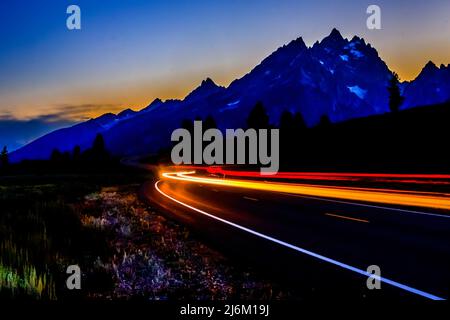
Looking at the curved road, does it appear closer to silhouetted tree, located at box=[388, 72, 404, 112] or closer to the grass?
the grass

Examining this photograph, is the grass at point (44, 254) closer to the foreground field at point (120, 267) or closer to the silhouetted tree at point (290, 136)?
the foreground field at point (120, 267)

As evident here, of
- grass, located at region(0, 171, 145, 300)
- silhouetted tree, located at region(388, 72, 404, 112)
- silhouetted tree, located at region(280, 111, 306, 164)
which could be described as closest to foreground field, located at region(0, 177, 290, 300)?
grass, located at region(0, 171, 145, 300)

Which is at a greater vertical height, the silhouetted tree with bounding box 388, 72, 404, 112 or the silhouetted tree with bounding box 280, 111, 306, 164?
the silhouetted tree with bounding box 388, 72, 404, 112

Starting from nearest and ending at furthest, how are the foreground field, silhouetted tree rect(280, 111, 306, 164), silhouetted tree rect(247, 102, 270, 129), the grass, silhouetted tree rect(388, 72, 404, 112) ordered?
the grass < the foreground field < silhouetted tree rect(280, 111, 306, 164) < silhouetted tree rect(247, 102, 270, 129) < silhouetted tree rect(388, 72, 404, 112)

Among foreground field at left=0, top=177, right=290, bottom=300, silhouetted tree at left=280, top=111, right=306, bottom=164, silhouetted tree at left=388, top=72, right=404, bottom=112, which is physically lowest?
foreground field at left=0, top=177, right=290, bottom=300

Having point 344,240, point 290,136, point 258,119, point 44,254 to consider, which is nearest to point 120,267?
point 44,254

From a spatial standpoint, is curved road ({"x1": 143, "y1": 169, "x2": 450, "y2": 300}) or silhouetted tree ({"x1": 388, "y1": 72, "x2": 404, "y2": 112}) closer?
curved road ({"x1": 143, "y1": 169, "x2": 450, "y2": 300})

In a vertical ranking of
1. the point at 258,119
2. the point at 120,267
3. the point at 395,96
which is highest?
the point at 395,96

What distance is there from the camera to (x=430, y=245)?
951 centimetres

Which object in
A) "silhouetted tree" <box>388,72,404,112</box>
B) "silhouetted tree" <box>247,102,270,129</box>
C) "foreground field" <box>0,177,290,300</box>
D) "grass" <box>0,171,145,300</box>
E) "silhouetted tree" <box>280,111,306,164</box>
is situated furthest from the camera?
"silhouetted tree" <box>388,72,404,112</box>

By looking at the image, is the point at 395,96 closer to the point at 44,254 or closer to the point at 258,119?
the point at 258,119

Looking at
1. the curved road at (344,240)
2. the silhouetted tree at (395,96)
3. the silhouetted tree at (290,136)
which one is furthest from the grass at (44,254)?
the silhouetted tree at (395,96)
